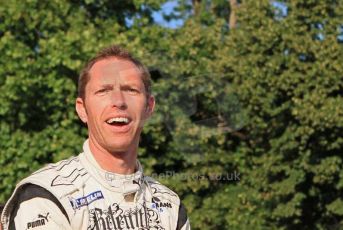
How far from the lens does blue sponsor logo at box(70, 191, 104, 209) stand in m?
2.63

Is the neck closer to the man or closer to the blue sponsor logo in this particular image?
the man

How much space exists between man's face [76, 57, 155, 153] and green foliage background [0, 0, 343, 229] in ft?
47.7

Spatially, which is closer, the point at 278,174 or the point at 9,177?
the point at 9,177

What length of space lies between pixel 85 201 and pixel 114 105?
1.12ft

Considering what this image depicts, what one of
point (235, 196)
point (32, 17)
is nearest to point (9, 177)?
point (32, 17)

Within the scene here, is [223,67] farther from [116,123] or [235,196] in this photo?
[116,123]

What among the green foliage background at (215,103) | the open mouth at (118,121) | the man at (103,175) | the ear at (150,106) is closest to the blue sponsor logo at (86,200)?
the man at (103,175)

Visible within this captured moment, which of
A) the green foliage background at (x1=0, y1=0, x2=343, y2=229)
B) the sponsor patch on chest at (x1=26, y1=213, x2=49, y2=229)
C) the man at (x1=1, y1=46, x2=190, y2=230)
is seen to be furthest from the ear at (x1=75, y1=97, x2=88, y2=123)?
the green foliage background at (x1=0, y1=0, x2=343, y2=229)

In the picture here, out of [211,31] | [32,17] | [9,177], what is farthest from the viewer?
[211,31]

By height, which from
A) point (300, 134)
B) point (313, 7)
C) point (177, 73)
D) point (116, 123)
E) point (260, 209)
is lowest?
point (116, 123)

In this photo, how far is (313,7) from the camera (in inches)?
735

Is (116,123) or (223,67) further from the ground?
(223,67)

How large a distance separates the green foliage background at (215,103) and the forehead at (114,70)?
14.5 metres

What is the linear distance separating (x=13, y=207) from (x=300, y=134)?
52.2ft
